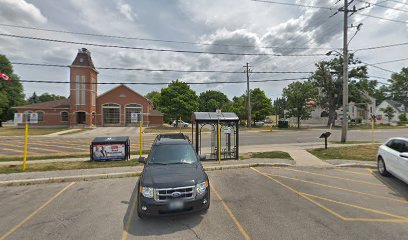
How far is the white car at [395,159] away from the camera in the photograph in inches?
260

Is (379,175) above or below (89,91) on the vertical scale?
below

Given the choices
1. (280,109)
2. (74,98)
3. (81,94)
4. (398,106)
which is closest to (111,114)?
(81,94)

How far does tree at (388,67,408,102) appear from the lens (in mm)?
73375

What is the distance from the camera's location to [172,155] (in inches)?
239

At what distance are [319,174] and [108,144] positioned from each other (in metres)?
10.3

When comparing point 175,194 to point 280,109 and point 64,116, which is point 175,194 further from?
point 280,109

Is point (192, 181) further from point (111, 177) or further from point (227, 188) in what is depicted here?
point (111, 177)

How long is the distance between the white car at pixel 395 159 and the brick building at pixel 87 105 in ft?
137

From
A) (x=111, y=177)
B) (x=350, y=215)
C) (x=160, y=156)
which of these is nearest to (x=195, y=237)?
(x=160, y=156)

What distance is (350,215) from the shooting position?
16.7 ft

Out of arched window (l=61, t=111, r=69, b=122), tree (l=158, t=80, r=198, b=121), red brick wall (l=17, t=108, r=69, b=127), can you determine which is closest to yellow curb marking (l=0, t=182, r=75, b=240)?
tree (l=158, t=80, r=198, b=121)

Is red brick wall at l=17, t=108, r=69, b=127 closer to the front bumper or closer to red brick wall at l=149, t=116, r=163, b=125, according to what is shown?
red brick wall at l=149, t=116, r=163, b=125

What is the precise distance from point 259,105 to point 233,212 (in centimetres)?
4470

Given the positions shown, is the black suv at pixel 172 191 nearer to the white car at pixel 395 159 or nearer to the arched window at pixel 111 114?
the white car at pixel 395 159
